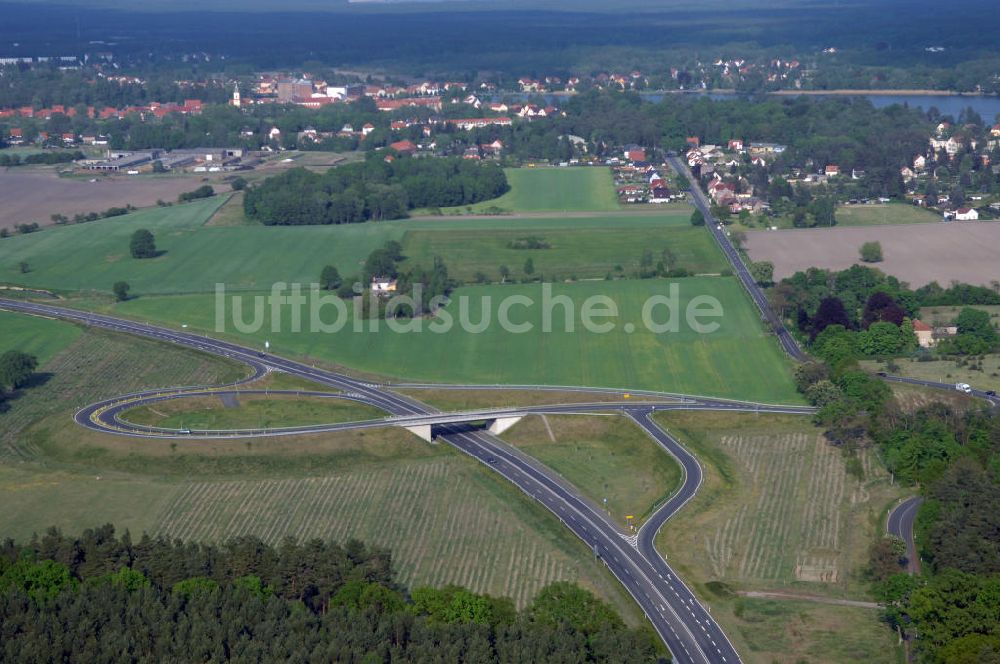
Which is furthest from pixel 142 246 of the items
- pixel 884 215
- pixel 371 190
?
pixel 884 215

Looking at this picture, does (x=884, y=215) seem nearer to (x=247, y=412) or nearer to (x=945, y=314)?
(x=945, y=314)

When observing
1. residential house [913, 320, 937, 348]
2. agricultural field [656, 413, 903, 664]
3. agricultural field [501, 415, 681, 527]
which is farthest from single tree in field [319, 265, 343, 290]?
residential house [913, 320, 937, 348]

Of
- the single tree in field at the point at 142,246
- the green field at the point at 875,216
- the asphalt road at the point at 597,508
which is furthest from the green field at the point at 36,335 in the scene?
the green field at the point at 875,216

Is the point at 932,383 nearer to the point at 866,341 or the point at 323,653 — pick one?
the point at 866,341

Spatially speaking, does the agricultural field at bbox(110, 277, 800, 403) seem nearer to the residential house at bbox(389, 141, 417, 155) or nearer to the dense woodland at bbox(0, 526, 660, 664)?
the dense woodland at bbox(0, 526, 660, 664)

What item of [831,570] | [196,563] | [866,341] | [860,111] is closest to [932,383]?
[866,341]

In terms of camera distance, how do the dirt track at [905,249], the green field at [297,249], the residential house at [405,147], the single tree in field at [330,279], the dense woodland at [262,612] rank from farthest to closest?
the residential house at [405,147] → the green field at [297,249] → the dirt track at [905,249] → the single tree in field at [330,279] → the dense woodland at [262,612]

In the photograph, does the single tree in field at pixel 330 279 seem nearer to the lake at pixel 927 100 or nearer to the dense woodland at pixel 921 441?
the dense woodland at pixel 921 441
